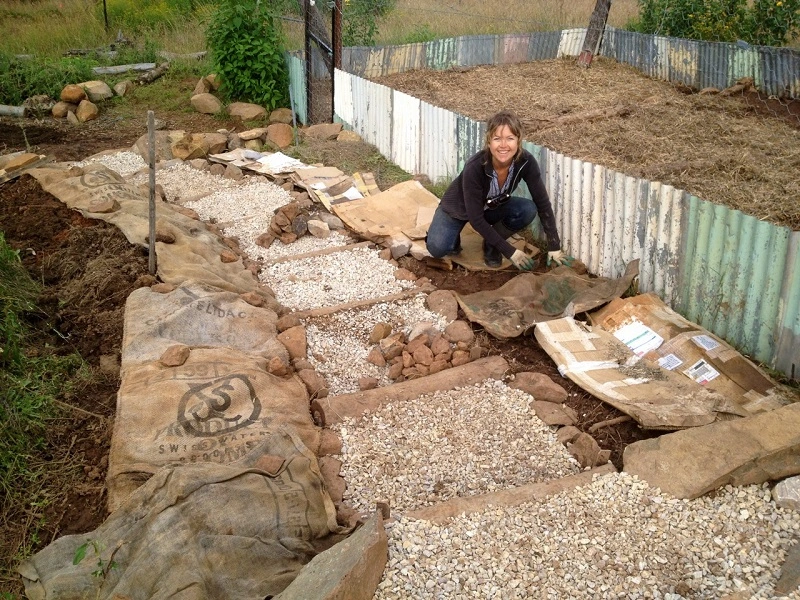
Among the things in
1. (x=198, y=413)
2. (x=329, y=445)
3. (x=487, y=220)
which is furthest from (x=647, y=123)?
(x=198, y=413)

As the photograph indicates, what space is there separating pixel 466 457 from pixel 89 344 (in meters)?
2.60

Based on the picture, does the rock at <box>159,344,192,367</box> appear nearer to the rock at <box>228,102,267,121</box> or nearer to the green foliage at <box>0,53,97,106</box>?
the rock at <box>228,102,267,121</box>

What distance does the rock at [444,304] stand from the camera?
16.5 feet

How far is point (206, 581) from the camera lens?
8.60ft

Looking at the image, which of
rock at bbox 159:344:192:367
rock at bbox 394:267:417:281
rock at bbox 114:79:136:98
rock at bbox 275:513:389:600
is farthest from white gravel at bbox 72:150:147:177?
rock at bbox 275:513:389:600

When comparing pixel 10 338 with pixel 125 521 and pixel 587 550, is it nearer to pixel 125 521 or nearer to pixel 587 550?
pixel 125 521

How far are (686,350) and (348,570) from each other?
2.62 metres

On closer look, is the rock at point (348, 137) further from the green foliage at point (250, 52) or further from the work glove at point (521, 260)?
the work glove at point (521, 260)

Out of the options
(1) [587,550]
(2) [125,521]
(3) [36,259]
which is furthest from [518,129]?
(3) [36,259]

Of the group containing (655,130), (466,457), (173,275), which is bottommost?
(466,457)

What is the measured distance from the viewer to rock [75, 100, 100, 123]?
10719mm

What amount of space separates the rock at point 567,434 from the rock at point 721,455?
0.32 meters

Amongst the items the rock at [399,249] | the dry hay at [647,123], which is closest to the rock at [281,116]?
the dry hay at [647,123]

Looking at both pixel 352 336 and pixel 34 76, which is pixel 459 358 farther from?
pixel 34 76
